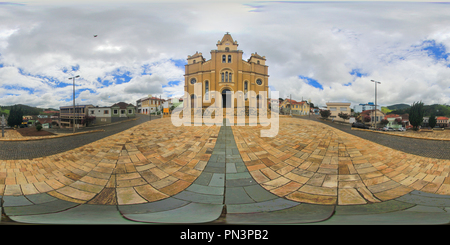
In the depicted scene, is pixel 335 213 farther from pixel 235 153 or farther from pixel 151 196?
pixel 151 196

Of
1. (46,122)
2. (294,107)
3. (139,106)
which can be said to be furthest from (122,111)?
(294,107)

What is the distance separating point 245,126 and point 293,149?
79 centimetres

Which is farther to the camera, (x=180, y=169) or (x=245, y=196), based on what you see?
(x=180, y=169)

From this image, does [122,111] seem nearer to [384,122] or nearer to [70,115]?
[70,115]

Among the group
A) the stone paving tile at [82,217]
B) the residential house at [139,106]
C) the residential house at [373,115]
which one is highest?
the residential house at [139,106]

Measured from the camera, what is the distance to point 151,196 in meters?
1.50

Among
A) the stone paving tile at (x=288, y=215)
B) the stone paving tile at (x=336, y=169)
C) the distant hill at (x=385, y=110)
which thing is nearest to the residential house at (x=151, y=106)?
the stone paving tile at (x=336, y=169)

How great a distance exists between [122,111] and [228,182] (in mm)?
2325

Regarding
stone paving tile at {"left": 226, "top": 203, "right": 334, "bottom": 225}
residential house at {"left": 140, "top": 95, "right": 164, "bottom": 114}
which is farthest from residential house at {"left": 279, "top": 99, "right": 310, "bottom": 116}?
residential house at {"left": 140, "top": 95, "right": 164, "bottom": 114}

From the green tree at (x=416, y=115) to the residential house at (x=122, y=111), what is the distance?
445 centimetres

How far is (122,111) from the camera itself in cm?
257

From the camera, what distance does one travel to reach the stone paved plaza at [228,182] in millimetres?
1347

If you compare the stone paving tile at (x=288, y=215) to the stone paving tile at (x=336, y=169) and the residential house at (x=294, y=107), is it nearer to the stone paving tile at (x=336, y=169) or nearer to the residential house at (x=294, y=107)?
the stone paving tile at (x=336, y=169)

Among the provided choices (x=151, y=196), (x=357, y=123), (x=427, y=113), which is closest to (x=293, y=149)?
(x=357, y=123)
